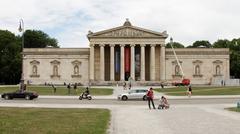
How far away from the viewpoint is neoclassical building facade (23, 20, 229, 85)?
115750mm

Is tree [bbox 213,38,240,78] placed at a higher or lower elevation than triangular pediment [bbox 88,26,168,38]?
lower

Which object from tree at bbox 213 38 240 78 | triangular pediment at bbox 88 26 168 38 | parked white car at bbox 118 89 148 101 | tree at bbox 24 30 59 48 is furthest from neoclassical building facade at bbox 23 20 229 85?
parked white car at bbox 118 89 148 101

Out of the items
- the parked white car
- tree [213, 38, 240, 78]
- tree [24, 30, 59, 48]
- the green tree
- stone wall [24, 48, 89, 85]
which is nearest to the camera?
the parked white car

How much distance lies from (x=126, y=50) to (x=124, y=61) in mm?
2795

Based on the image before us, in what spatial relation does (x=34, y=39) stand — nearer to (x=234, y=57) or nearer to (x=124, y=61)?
(x=124, y=61)

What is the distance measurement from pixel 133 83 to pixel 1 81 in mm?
41491

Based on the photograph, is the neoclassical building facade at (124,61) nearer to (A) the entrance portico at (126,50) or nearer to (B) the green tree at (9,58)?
(A) the entrance portico at (126,50)

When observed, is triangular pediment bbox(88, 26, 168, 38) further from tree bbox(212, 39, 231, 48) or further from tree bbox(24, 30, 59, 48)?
tree bbox(24, 30, 59, 48)

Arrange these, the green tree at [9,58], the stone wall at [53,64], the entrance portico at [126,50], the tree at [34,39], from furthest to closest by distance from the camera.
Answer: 1. the tree at [34,39]
2. the green tree at [9,58]
3. the stone wall at [53,64]
4. the entrance portico at [126,50]

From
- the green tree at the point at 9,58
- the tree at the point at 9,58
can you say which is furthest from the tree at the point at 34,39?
the green tree at the point at 9,58

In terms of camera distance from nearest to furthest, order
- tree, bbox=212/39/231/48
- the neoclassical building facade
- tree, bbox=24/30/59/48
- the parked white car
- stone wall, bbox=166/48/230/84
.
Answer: the parked white car → the neoclassical building facade → stone wall, bbox=166/48/230/84 → tree, bbox=212/39/231/48 → tree, bbox=24/30/59/48

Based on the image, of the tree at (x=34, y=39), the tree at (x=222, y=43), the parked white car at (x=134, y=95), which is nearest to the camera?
the parked white car at (x=134, y=95)

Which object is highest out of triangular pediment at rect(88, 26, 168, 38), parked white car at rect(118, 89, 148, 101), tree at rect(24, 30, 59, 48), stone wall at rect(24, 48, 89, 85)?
tree at rect(24, 30, 59, 48)

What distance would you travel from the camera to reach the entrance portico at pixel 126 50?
379 ft
